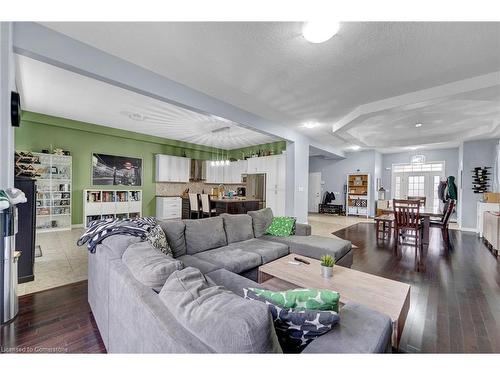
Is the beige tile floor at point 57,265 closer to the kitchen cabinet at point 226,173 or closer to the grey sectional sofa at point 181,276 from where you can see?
the grey sectional sofa at point 181,276

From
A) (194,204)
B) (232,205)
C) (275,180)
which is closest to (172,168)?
(194,204)

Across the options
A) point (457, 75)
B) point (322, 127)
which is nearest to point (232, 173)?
point (322, 127)

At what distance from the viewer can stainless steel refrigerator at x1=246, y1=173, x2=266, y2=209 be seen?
7.65 meters

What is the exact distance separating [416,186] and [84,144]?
11.8 meters

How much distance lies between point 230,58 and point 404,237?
5.23m

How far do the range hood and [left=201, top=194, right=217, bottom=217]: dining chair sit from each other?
2148 millimetres

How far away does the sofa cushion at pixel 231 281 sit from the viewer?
1.65 meters

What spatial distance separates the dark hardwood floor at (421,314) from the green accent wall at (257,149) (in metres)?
4.84

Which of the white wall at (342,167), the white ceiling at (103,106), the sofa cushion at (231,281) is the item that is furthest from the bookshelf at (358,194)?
the sofa cushion at (231,281)

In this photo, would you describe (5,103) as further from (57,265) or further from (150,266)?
(57,265)

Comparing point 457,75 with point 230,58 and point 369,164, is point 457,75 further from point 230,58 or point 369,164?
point 369,164

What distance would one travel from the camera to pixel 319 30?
6.97 ft

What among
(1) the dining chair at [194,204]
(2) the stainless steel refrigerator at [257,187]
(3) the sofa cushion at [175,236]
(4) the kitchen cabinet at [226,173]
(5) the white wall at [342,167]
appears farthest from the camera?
(5) the white wall at [342,167]
